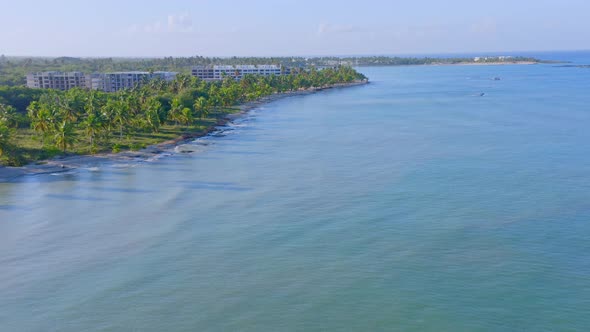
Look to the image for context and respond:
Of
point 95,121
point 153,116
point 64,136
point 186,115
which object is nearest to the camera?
point 64,136

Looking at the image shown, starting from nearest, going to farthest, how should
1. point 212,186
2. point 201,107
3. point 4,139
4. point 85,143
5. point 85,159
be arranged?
point 212,186 < point 4,139 < point 85,159 < point 85,143 < point 201,107

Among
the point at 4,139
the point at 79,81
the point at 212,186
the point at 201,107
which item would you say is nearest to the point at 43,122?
the point at 4,139

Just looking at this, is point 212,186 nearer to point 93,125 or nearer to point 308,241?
point 308,241

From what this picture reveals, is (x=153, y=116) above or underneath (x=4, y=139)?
above

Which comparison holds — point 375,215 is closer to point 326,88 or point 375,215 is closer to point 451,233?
point 451,233

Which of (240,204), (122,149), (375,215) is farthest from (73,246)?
(122,149)

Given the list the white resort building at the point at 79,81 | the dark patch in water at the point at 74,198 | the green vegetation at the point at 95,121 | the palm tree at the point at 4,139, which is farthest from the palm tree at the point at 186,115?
the white resort building at the point at 79,81

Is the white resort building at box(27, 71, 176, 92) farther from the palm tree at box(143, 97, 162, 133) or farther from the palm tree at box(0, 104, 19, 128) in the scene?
the palm tree at box(0, 104, 19, 128)
